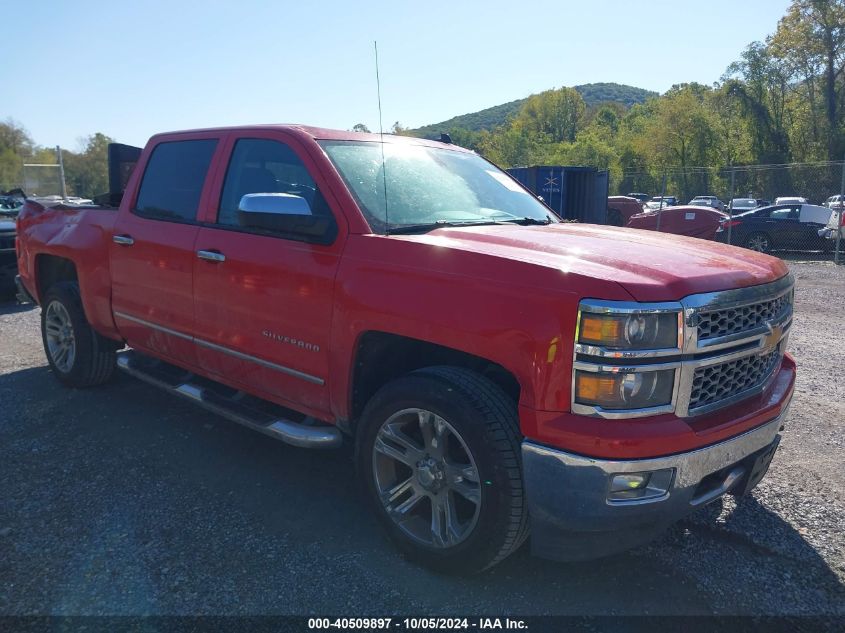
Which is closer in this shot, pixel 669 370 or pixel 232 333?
pixel 669 370

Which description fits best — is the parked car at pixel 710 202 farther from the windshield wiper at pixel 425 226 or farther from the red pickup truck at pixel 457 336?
the windshield wiper at pixel 425 226

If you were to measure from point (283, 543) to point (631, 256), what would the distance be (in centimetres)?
209

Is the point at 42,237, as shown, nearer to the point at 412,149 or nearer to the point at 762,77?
the point at 412,149

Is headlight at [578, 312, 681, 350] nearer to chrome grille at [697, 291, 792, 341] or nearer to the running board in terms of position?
chrome grille at [697, 291, 792, 341]

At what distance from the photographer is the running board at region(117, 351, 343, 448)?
339cm

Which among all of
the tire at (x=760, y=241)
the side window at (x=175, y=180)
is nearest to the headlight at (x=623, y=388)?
the side window at (x=175, y=180)

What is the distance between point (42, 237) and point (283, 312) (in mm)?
3304

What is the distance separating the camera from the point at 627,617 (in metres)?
2.72

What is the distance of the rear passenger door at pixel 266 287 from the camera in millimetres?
3342

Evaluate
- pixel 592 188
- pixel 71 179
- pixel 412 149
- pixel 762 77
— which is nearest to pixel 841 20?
pixel 762 77

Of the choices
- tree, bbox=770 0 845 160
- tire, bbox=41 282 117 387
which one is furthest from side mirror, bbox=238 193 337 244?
tree, bbox=770 0 845 160

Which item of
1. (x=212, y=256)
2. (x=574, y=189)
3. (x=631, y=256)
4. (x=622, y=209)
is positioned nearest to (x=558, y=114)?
(x=622, y=209)

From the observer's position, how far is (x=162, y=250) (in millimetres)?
4262

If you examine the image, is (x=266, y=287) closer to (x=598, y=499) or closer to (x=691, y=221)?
(x=598, y=499)
